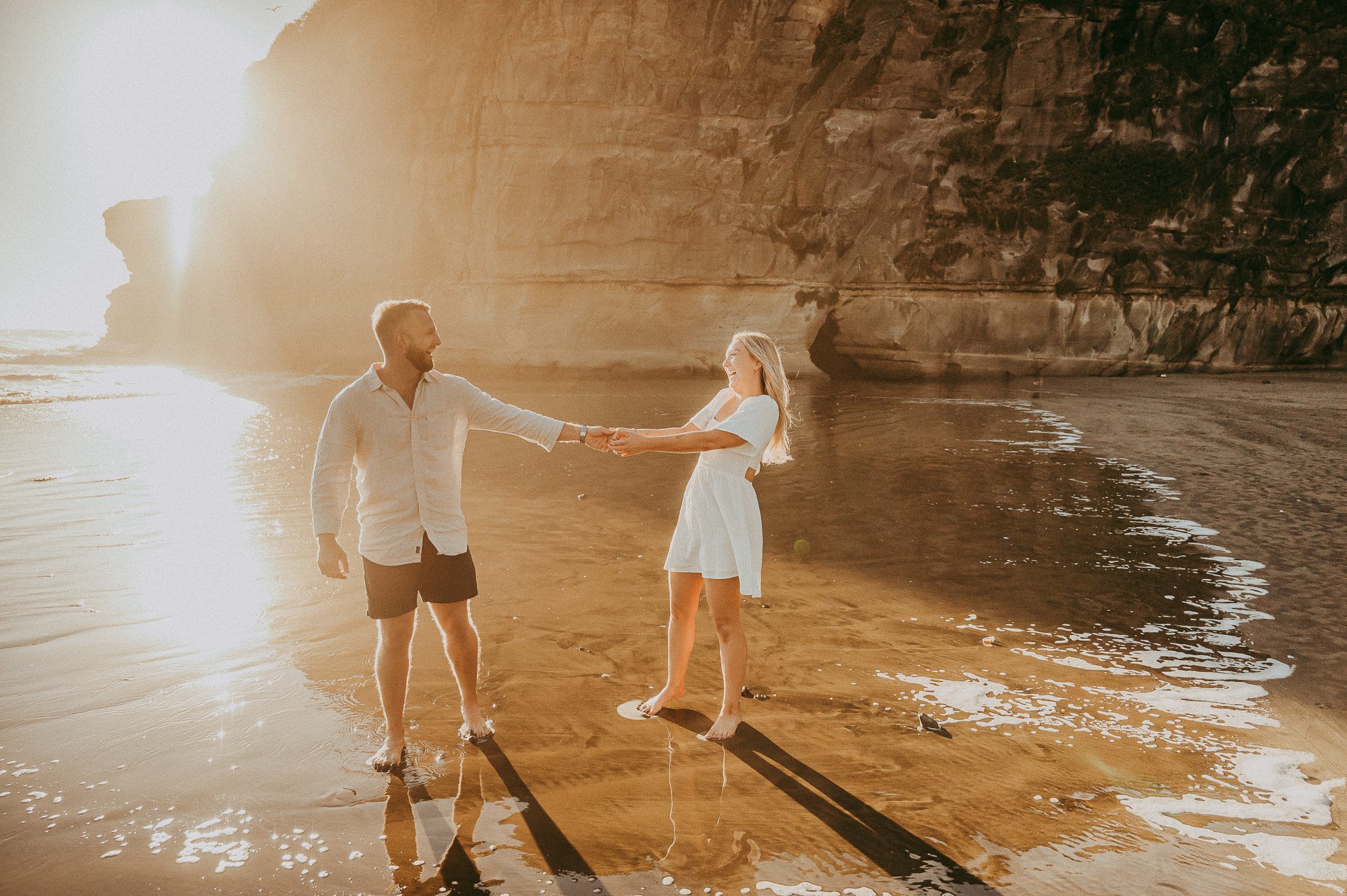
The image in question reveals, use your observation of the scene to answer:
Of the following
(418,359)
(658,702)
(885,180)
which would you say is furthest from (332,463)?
(885,180)

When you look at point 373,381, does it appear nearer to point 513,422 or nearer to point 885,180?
point 513,422

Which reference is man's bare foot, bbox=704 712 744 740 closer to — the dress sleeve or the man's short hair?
the dress sleeve

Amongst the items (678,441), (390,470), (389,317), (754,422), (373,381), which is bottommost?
(390,470)

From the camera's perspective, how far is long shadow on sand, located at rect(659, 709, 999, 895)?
9.14 feet

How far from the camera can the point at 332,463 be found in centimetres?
336

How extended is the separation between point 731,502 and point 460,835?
1.73 meters

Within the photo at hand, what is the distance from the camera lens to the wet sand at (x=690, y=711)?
2.85 m

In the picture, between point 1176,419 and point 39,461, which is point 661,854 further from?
point 1176,419

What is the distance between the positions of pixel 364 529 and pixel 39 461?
1050 centimetres

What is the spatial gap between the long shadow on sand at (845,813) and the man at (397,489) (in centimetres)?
130

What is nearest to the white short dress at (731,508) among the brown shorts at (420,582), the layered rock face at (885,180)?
the brown shorts at (420,582)

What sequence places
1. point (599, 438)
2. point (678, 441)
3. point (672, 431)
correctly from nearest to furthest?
point (678, 441), point (672, 431), point (599, 438)

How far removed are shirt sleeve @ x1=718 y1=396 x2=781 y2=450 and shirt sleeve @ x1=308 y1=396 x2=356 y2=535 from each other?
62.0 inches

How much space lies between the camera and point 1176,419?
51.5 ft
